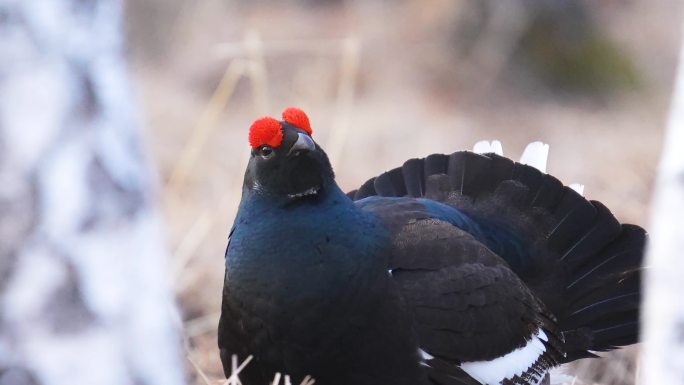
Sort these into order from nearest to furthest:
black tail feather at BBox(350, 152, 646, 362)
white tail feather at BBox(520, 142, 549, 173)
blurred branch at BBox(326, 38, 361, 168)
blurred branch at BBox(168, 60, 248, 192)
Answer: black tail feather at BBox(350, 152, 646, 362) < white tail feather at BBox(520, 142, 549, 173) < blurred branch at BBox(168, 60, 248, 192) < blurred branch at BBox(326, 38, 361, 168)

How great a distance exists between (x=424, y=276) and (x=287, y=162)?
0.50 metres

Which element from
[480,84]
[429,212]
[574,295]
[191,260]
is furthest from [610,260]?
[480,84]

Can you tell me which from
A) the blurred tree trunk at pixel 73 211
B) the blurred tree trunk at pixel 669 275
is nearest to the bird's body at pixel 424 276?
the blurred tree trunk at pixel 669 275

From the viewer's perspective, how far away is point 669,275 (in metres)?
1.24

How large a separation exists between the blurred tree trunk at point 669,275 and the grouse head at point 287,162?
1.11m

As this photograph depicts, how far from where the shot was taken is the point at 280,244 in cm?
236

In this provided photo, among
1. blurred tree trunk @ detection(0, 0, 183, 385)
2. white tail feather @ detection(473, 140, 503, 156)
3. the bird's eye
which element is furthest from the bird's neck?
blurred tree trunk @ detection(0, 0, 183, 385)

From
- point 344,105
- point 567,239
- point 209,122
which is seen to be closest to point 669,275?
point 567,239

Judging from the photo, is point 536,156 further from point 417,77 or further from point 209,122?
point 417,77

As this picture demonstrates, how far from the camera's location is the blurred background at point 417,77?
6.31 metres

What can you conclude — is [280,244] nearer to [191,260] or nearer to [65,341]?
[65,341]

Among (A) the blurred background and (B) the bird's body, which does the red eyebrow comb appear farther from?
(A) the blurred background

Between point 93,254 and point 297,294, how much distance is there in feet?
4.39

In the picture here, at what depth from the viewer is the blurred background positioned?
6.31m
